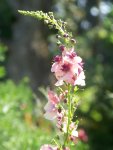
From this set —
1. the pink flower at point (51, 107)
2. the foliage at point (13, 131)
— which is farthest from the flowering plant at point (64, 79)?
the foliage at point (13, 131)

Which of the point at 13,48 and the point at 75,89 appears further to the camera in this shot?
the point at 13,48

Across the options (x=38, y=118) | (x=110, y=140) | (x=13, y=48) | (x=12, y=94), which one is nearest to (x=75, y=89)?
(x=12, y=94)

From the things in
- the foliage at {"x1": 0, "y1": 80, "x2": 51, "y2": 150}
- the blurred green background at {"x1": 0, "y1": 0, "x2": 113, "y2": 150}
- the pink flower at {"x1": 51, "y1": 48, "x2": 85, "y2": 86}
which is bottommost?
the pink flower at {"x1": 51, "y1": 48, "x2": 85, "y2": 86}

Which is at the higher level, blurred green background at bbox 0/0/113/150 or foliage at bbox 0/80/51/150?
blurred green background at bbox 0/0/113/150

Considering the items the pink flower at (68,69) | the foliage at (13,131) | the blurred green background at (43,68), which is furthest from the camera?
the blurred green background at (43,68)

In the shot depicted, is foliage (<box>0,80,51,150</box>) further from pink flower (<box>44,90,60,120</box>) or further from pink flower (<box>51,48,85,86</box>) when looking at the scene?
pink flower (<box>51,48,85,86</box>)

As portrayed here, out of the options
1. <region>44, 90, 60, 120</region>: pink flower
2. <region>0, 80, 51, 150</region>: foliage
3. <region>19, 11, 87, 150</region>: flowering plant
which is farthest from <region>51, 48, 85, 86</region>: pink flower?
<region>0, 80, 51, 150</region>: foliage

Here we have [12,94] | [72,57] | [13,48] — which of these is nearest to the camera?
[72,57]

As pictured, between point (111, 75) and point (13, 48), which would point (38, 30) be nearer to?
point (13, 48)

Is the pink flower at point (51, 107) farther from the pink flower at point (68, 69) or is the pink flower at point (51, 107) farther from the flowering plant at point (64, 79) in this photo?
the pink flower at point (68, 69)
